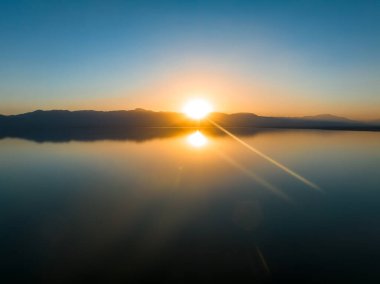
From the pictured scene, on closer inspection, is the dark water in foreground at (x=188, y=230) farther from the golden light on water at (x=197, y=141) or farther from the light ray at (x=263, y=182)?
the golden light on water at (x=197, y=141)

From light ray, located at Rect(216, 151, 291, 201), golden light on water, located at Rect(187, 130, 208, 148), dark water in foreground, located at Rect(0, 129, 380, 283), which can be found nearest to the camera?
dark water in foreground, located at Rect(0, 129, 380, 283)

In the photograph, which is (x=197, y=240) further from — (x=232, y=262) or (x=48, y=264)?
A: (x=48, y=264)

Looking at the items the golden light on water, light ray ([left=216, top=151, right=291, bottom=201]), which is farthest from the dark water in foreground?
the golden light on water

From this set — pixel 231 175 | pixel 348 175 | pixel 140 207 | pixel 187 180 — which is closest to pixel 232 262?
pixel 140 207

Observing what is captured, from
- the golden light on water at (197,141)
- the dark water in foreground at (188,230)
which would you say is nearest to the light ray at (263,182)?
the dark water in foreground at (188,230)

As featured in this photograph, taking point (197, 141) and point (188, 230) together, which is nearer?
point (188, 230)

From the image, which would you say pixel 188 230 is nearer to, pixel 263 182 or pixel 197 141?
pixel 263 182

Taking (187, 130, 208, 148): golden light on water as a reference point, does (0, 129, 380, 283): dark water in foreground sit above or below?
above

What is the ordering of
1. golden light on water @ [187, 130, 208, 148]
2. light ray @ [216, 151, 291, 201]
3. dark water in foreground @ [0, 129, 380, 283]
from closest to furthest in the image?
dark water in foreground @ [0, 129, 380, 283] < light ray @ [216, 151, 291, 201] < golden light on water @ [187, 130, 208, 148]

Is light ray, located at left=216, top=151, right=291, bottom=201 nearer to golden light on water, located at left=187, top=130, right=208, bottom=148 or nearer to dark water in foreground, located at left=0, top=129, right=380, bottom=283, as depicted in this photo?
dark water in foreground, located at left=0, top=129, right=380, bottom=283

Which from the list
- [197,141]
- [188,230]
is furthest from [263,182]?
[197,141]
